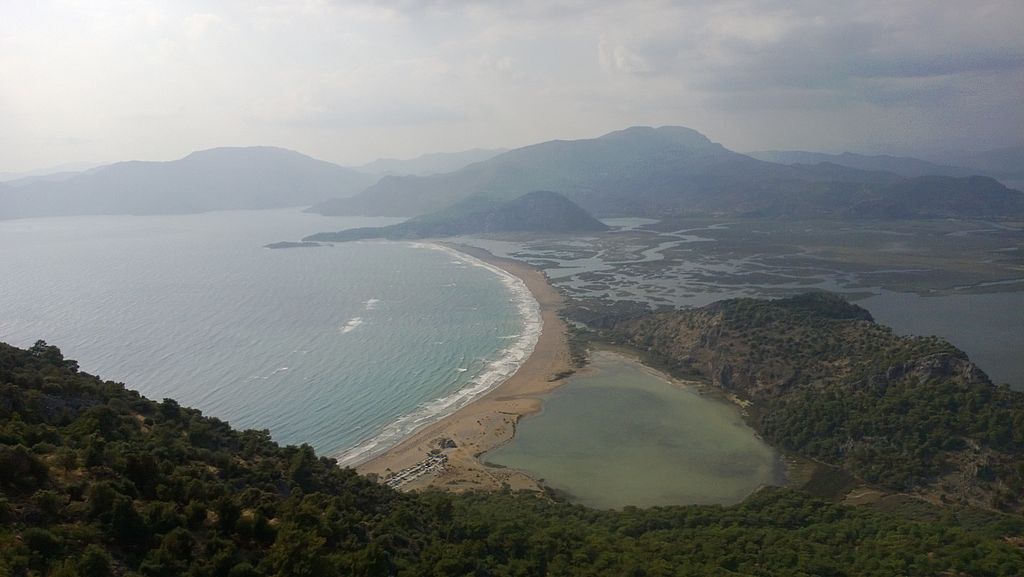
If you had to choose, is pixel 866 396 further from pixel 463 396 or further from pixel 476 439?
pixel 463 396

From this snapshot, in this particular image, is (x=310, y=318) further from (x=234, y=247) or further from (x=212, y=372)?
(x=234, y=247)

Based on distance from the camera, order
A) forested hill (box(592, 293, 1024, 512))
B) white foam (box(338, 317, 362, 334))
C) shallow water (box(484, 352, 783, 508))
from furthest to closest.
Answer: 1. white foam (box(338, 317, 362, 334))
2. shallow water (box(484, 352, 783, 508))
3. forested hill (box(592, 293, 1024, 512))

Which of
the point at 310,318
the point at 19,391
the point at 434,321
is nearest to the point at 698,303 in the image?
the point at 434,321

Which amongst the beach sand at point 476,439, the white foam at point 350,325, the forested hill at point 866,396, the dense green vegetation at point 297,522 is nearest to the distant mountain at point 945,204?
the forested hill at point 866,396

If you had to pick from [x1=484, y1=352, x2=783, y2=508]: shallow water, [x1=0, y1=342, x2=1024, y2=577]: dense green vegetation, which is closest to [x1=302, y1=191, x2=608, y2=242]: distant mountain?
[x1=484, y1=352, x2=783, y2=508]: shallow water

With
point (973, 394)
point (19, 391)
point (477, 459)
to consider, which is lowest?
point (477, 459)

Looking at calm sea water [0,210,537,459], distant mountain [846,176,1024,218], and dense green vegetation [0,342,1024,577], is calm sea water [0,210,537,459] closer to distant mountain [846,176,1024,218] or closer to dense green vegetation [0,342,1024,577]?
dense green vegetation [0,342,1024,577]

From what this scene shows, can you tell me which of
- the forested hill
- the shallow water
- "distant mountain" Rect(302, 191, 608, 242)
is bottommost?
the shallow water
